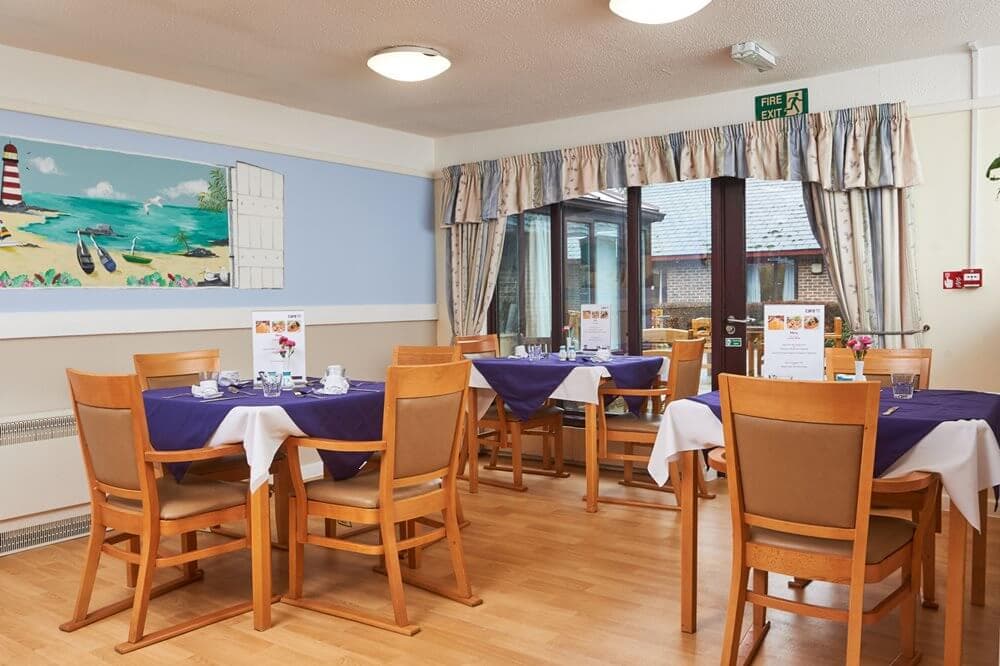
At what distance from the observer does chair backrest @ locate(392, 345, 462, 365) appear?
4.28 meters

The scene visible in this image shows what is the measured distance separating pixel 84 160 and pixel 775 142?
417 centimetres

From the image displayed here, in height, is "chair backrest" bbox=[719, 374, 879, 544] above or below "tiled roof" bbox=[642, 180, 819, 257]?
below

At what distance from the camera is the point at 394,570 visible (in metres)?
2.96

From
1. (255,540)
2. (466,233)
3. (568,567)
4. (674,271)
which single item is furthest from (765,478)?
(466,233)

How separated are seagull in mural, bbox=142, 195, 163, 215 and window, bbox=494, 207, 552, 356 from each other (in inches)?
107

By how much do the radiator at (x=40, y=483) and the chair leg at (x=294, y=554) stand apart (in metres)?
1.78

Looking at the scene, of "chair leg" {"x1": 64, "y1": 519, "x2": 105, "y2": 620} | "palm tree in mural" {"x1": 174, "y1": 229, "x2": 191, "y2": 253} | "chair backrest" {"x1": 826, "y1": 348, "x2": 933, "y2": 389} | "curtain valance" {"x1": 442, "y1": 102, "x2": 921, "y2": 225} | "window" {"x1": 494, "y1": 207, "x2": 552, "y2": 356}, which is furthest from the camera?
"window" {"x1": 494, "y1": 207, "x2": 552, "y2": 356}

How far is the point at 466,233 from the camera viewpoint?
21.6 ft

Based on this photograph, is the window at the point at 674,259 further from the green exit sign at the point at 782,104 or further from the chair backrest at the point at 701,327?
the green exit sign at the point at 782,104

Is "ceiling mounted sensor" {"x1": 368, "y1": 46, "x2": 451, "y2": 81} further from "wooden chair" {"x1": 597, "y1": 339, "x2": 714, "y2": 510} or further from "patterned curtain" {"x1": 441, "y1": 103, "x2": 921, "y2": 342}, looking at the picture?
"wooden chair" {"x1": 597, "y1": 339, "x2": 714, "y2": 510}

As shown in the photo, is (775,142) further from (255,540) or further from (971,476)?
(255,540)

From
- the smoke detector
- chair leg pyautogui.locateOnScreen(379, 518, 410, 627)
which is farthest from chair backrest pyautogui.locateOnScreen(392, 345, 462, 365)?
the smoke detector

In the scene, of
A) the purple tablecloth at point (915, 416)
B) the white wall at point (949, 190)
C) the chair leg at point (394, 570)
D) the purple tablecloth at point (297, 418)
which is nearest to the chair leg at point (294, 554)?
the purple tablecloth at point (297, 418)

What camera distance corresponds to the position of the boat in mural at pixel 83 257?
4.48 meters
